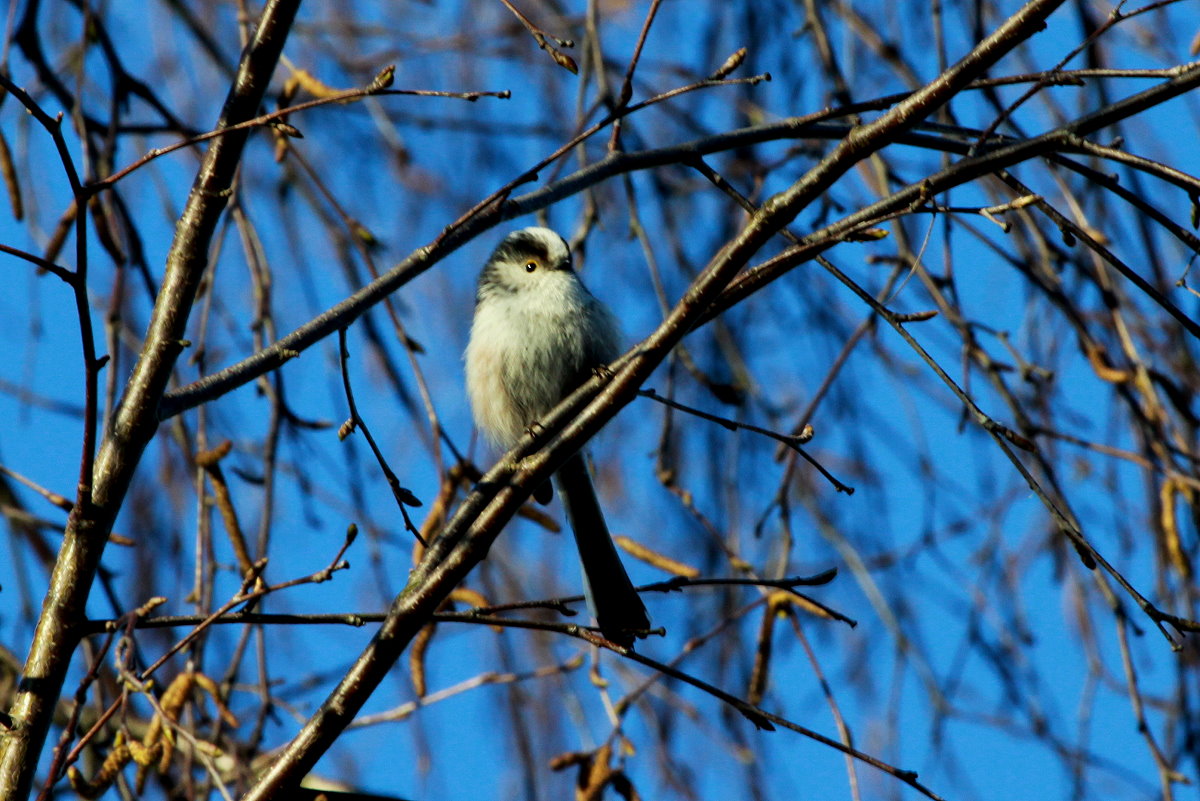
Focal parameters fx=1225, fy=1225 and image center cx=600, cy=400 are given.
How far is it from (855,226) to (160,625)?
1.13m

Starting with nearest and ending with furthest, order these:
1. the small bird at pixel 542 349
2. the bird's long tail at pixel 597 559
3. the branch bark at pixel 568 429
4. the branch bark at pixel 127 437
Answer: the branch bark at pixel 568 429 → the branch bark at pixel 127 437 → the bird's long tail at pixel 597 559 → the small bird at pixel 542 349

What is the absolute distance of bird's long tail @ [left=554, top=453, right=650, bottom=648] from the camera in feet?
9.16

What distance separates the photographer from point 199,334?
2.77m

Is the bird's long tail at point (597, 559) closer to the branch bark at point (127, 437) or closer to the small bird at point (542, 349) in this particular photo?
the small bird at point (542, 349)

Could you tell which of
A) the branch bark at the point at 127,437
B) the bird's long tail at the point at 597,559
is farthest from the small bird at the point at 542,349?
the branch bark at the point at 127,437

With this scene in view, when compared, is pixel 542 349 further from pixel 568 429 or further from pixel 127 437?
pixel 127 437

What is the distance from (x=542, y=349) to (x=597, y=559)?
1.96ft

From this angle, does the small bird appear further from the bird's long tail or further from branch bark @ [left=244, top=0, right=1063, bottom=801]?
branch bark @ [left=244, top=0, right=1063, bottom=801]

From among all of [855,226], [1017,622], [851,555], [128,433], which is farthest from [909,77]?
[128,433]

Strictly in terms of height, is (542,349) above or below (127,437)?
above

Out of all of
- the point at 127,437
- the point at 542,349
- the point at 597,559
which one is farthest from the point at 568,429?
the point at 542,349

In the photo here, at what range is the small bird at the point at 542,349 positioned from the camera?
3283mm

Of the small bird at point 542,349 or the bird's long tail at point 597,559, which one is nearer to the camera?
the bird's long tail at point 597,559

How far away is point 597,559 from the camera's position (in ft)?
9.98
